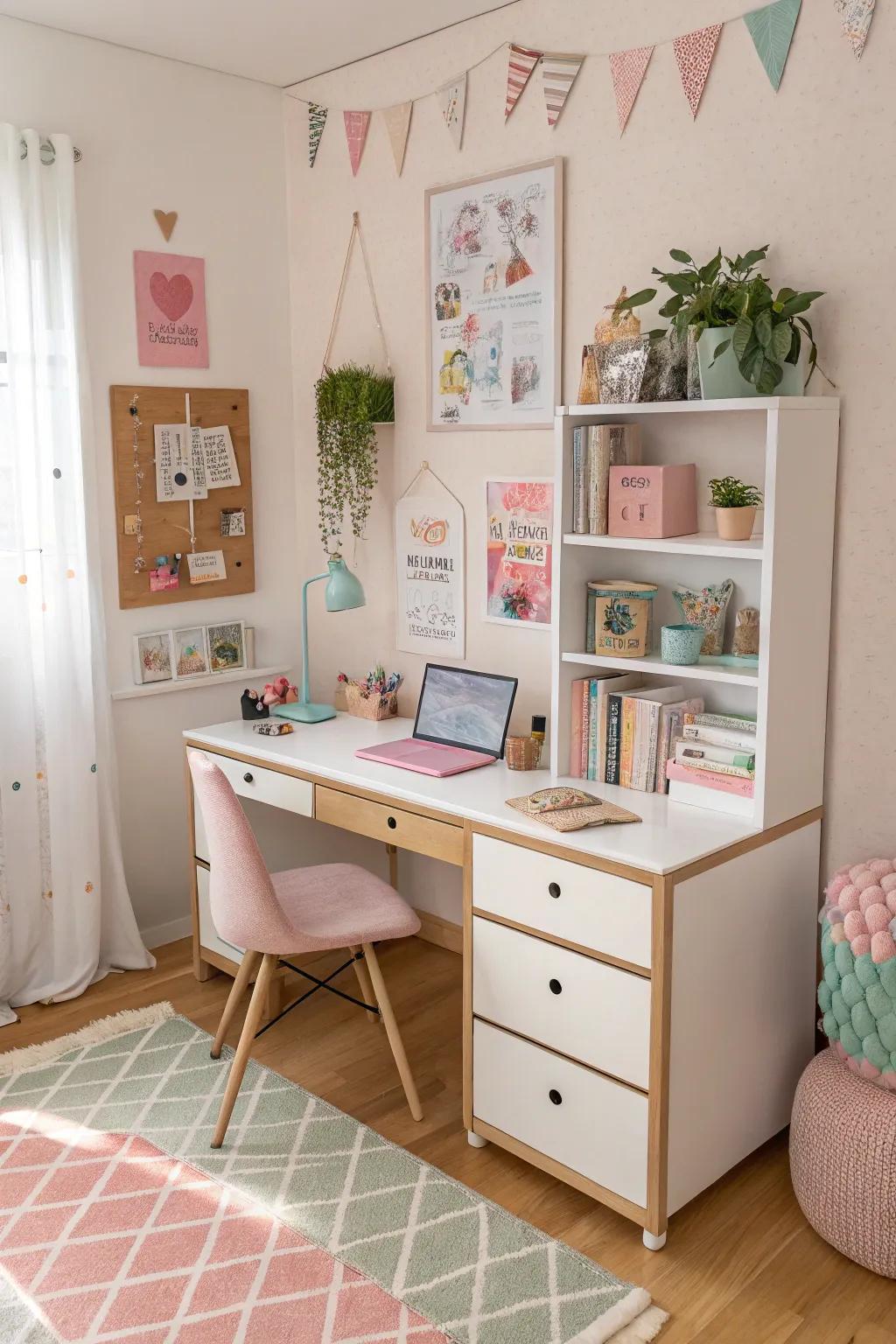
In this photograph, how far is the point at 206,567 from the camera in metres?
3.58

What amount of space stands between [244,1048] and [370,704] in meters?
1.14

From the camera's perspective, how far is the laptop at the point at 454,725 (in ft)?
9.48

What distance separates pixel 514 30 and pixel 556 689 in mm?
1652

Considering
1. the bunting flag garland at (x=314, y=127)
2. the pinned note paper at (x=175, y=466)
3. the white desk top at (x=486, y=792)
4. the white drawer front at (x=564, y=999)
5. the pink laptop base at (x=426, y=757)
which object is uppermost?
the bunting flag garland at (x=314, y=127)

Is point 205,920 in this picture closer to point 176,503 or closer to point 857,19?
point 176,503

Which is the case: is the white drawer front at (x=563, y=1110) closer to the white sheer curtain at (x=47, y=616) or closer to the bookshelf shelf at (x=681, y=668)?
the bookshelf shelf at (x=681, y=668)

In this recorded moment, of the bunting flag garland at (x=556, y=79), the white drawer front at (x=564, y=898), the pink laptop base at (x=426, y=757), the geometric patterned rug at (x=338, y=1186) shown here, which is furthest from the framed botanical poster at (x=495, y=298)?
the geometric patterned rug at (x=338, y=1186)

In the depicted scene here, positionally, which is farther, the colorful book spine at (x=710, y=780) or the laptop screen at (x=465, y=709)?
the laptop screen at (x=465, y=709)

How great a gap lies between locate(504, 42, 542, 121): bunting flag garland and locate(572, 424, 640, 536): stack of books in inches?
37.6

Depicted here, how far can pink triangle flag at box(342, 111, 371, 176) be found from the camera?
11.0 feet

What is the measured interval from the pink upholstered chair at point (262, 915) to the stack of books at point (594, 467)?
0.97 m

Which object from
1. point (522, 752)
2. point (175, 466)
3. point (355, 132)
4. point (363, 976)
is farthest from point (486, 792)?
point (355, 132)

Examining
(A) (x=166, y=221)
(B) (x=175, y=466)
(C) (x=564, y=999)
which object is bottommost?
(C) (x=564, y=999)

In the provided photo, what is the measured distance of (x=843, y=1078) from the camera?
7.23 feet
